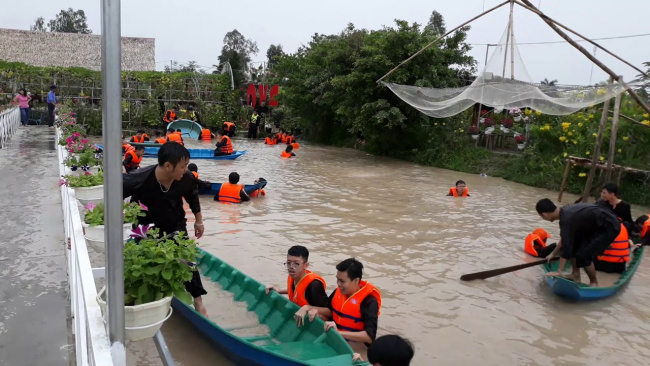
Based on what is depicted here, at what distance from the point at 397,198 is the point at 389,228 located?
273cm

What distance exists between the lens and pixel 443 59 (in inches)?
635

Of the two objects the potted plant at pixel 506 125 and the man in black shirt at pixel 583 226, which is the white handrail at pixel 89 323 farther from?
the potted plant at pixel 506 125

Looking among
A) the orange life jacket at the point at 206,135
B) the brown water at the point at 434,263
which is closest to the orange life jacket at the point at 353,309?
the brown water at the point at 434,263

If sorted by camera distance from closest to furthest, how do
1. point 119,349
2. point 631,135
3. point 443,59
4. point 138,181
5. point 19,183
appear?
point 119,349
point 138,181
point 19,183
point 631,135
point 443,59

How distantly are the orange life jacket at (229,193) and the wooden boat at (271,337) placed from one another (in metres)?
4.85

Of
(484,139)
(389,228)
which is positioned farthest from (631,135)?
(389,228)

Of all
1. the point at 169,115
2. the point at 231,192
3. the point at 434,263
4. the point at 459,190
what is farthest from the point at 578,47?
→ the point at 169,115

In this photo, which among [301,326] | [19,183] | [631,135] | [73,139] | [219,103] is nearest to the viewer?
[301,326]

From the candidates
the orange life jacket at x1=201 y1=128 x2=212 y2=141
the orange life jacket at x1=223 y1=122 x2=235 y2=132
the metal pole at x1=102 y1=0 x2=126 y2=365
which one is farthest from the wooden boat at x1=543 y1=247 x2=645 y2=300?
the orange life jacket at x1=201 y1=128 x2=212 y2=141

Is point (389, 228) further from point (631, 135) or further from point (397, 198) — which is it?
point (631, 135)

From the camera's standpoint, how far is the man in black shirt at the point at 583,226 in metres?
5.61

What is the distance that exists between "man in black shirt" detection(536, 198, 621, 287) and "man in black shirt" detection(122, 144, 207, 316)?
144 inches

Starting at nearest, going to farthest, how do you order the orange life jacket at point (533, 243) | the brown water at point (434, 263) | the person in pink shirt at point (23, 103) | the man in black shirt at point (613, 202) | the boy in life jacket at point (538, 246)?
the brown water at point (434, 263) < the man in black shirt at point (613, 202) < the boy in life jacket at point (538, 246) < the orange life jacket at point (533, 243) < the person in pink shirt at point (23, 103)

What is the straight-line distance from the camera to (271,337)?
14.9ft
